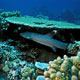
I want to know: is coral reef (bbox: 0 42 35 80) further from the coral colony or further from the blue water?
the blue water

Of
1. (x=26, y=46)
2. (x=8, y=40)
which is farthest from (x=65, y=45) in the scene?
(x=8, y=40)

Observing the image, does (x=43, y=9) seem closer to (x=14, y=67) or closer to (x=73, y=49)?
(x=73, y=49)

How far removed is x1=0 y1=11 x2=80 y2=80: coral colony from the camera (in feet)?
7.26

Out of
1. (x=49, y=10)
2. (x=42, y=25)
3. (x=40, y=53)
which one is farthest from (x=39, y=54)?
(x=49, y=10)

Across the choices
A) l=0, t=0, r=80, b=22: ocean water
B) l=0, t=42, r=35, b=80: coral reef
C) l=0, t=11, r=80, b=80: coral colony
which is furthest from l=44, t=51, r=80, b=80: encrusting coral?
l=0, t=0, r=80, b=22: ocean water

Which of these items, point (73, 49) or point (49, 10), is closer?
point (73, 49)

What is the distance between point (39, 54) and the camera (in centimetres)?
436

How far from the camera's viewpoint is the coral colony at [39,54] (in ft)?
7.26

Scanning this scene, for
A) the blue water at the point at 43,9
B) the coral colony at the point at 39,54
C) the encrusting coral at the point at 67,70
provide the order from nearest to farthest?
the encrusting coral at the point at 67,70 < the coral colony at the point at 39,54 < the blue water at the point at 43,9

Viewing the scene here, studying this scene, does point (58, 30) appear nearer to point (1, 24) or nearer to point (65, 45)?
point (65, 45)

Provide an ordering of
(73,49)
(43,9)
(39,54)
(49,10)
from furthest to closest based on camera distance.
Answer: (49,10) < (43,9) < (39,54) < (73,49)

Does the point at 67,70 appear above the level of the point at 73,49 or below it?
below

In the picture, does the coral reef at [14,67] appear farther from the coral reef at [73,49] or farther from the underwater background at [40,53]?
the coral reef at [73,49]

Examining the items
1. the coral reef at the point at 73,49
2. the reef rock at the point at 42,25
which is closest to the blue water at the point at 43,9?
the reef rock at the point at 42,25
